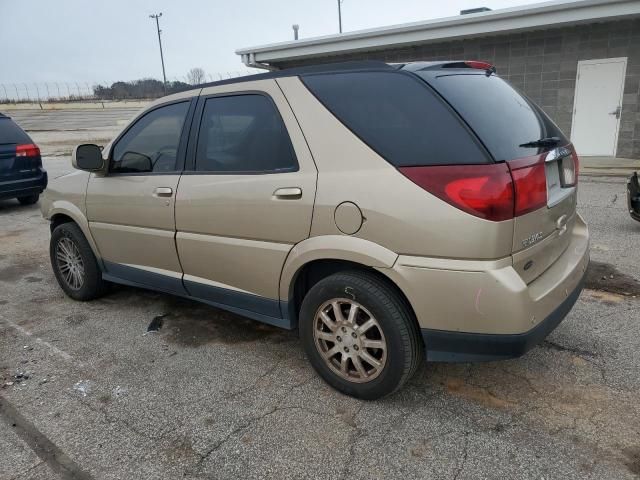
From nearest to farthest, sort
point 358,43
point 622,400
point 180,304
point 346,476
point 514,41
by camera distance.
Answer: point 346,476 < point 622,400 < point 180,304 < point 514,41 < point 358,43

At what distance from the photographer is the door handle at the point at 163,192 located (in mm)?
3402

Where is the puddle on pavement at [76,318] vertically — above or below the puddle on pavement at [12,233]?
above

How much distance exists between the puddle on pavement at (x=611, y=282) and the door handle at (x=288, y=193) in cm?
263

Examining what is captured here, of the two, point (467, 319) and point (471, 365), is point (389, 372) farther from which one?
point (471, 365)

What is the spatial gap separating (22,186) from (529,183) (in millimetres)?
8852

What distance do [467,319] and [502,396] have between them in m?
0.75

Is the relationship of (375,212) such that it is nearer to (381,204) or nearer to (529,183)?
(381,204)

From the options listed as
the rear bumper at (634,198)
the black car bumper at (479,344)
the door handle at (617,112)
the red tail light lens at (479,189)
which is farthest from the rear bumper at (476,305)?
the door handle at (617,112)

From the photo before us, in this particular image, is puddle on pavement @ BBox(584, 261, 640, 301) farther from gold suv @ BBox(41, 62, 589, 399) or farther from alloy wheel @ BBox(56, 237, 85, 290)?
alloy wheel @ BBox(56, 237, 85, 290)

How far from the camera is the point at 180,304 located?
14.2 ft

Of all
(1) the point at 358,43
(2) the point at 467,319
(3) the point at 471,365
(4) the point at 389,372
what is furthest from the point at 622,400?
(1) the point at 358,43

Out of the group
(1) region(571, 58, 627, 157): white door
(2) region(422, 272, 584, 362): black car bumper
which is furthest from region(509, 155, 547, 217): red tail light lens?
(1) region(571, 58, 627, 157): white door

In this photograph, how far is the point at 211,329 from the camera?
379 cm

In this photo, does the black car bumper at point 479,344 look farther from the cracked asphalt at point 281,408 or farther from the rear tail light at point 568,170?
the rear tail light at point 568,170
